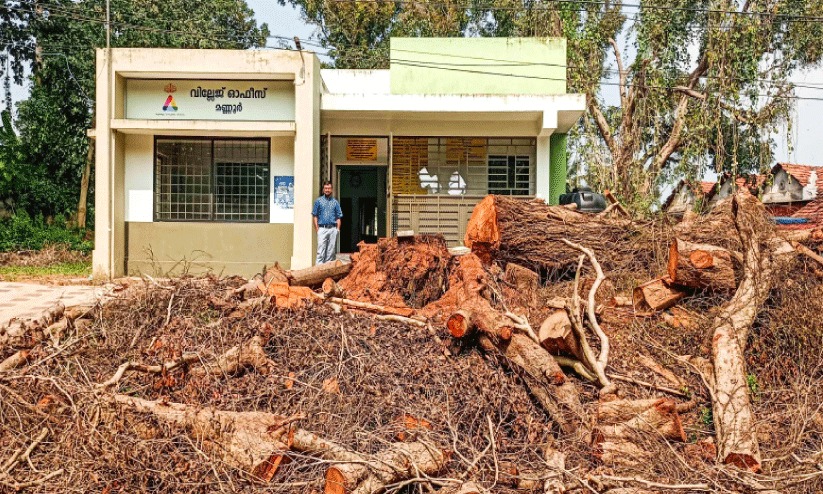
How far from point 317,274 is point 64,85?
17.4 meters

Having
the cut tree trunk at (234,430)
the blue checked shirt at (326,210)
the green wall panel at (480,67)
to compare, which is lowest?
the cut tree trunk at (234,430)

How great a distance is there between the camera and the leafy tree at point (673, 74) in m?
17.7

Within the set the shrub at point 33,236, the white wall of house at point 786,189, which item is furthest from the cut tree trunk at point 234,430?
the white wall of house at point 786,189

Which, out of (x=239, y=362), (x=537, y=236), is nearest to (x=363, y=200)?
(x=537, y=236)

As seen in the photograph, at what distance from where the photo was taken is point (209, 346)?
5.54 m

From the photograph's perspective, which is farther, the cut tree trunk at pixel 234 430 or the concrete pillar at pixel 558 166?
the concrete pillar at pixel 558 166

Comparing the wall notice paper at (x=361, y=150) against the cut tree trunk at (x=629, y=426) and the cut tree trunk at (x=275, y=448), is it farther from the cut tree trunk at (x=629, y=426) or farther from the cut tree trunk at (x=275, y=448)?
the cut tree trunk at (x=275, y=448)

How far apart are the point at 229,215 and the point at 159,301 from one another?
27.1ft

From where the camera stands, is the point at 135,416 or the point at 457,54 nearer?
the point at 135,416

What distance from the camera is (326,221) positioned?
38.5ft

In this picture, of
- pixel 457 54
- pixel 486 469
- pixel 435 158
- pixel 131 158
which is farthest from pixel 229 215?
pixel 486 469

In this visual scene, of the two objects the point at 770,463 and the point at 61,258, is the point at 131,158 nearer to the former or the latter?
the point at 61,258

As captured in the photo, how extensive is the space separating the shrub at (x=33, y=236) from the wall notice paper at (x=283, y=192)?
771 cm

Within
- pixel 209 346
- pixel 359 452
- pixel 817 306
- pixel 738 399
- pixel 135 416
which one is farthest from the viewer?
pixel 817 306
